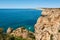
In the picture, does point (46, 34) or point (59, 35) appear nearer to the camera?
point (59, 35)

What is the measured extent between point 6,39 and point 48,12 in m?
19.8

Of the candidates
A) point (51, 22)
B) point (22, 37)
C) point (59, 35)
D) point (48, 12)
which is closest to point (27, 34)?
point (22, 37)

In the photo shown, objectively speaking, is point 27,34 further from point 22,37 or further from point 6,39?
point 6,39

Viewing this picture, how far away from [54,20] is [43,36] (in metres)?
13.5

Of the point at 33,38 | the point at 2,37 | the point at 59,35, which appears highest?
the point at 59,35

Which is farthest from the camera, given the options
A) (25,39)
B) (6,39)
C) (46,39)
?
(25,39)

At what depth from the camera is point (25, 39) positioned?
3750cm

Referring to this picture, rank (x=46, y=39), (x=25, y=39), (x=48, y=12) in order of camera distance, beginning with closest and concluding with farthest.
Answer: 1. (x=46, y=39)
2. (x=25, y=39)
3. (x=48, y=12)

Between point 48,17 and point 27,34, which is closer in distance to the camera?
point 27,34

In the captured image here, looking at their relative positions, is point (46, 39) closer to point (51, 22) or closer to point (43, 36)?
point (43, 36)

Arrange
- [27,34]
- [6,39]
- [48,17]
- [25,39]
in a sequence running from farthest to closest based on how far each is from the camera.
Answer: [48,17] < [27,34] < [25,39] < [6,39]

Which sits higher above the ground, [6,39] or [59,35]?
[59,35]

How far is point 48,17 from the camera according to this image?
44.3 meters

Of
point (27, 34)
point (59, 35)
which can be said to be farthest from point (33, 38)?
point (59, 35)
